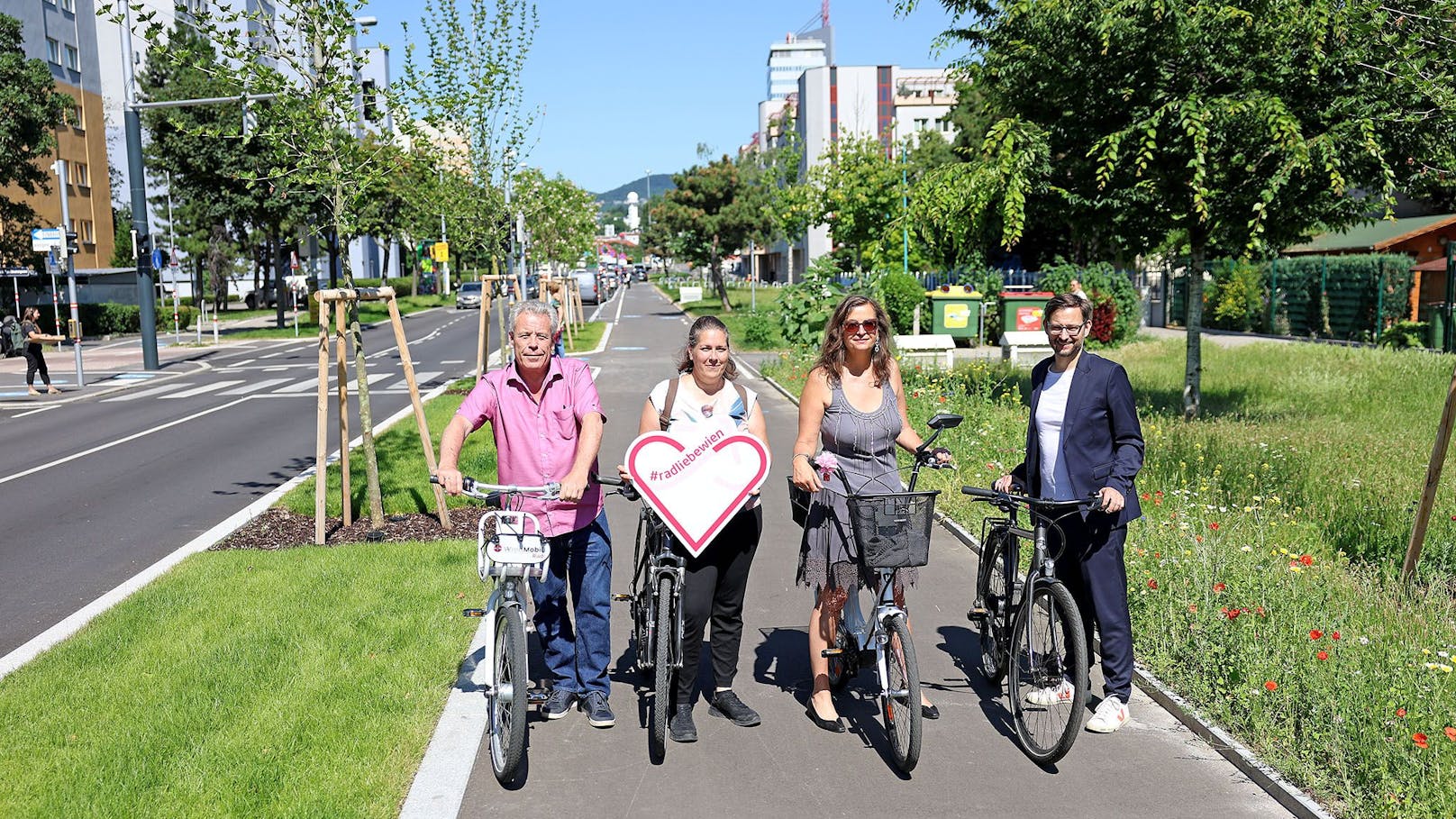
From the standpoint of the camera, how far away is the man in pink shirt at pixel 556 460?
4758 millimetres

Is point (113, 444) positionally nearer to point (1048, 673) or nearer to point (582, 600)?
point (582, 600)

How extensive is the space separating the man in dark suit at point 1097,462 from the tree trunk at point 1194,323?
832cm

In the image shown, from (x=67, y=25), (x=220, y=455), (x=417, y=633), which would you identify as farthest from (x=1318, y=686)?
(x=67, y=25)

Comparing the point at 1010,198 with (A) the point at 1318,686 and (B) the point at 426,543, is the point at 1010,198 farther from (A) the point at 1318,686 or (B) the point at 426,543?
(A) the point at 1318,686

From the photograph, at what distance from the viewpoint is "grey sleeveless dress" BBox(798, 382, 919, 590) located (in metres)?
4.71

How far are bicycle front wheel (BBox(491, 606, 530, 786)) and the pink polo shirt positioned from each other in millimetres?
470

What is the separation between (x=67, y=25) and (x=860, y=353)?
57175 millimetres

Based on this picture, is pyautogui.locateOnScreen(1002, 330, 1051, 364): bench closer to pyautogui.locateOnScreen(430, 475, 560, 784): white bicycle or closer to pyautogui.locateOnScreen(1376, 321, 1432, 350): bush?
pyautogui.locateOnScreen(1376, 321, 1432, 350): bush

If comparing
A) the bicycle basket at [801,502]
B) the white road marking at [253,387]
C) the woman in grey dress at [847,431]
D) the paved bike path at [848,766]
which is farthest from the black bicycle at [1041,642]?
the white road marking at [253,387]

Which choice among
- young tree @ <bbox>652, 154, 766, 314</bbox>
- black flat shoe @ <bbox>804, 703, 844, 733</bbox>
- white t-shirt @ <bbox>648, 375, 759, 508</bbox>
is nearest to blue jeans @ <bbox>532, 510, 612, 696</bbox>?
white t-shirt @ <bbox>648, 375, 759, 508</bbox>

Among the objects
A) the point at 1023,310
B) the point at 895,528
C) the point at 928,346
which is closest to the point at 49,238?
the point at 928,346

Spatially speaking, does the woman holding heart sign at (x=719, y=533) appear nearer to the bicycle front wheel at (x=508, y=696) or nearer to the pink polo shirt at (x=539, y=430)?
the pink polo shirt at (x=539, y=430)

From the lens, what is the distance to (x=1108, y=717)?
189 inches

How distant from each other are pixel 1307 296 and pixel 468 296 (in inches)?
1686
